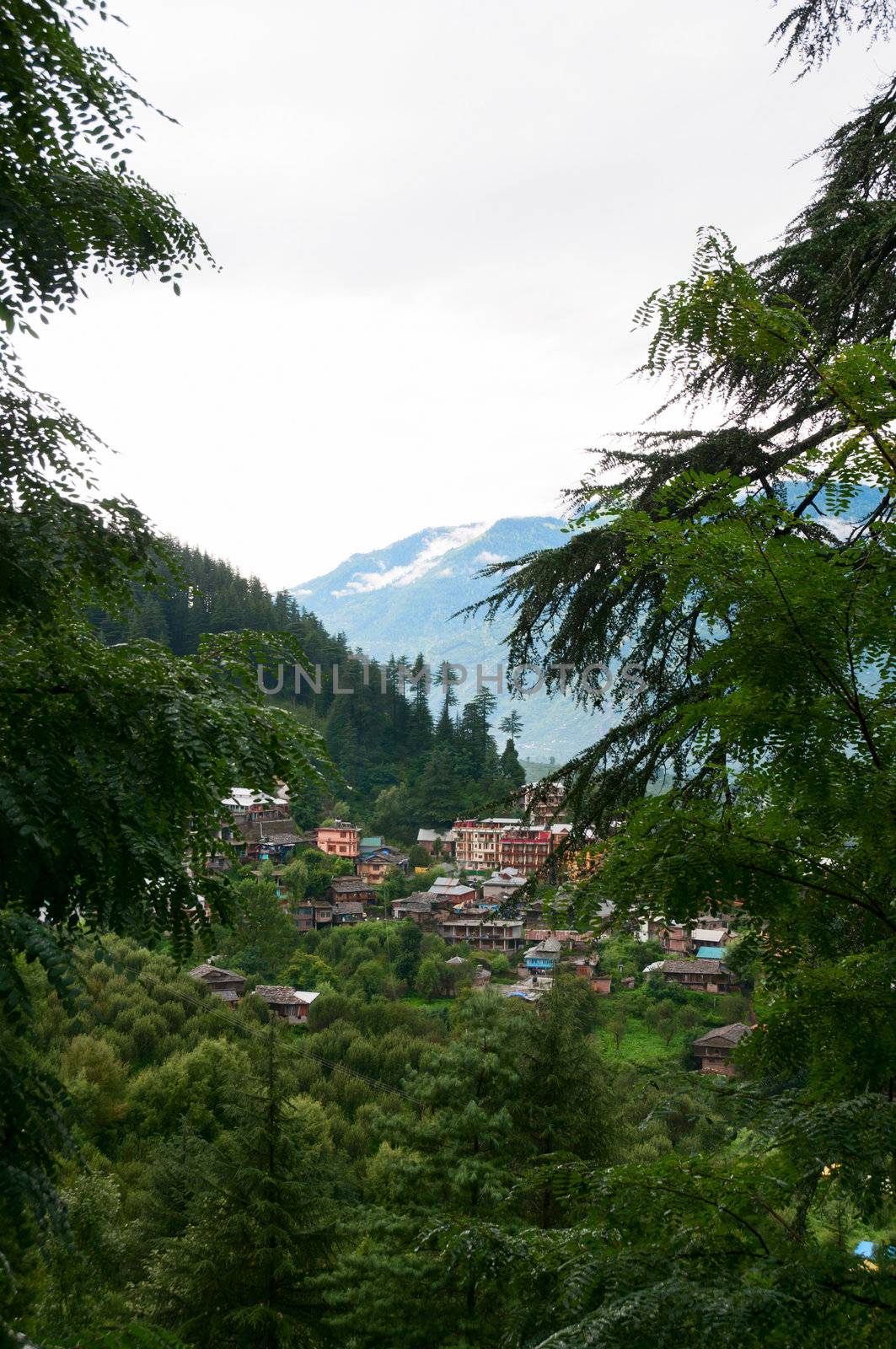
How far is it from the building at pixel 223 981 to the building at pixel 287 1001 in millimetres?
1257

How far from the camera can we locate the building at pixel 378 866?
48.8 m

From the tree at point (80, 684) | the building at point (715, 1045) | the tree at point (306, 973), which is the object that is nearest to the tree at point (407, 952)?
the tree at point (306, 973)

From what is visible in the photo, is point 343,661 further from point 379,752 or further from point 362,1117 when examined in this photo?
point 362,1117

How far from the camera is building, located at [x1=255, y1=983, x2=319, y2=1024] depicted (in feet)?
111

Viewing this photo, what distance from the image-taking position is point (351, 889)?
45.6m

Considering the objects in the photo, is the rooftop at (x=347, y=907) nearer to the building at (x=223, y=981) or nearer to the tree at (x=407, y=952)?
the tree at (x=407, y=952)

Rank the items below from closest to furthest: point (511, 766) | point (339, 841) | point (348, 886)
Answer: point (348, 886) → point (511, 766) → point (339, 841)

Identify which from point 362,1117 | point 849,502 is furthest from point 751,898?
point 362,1117

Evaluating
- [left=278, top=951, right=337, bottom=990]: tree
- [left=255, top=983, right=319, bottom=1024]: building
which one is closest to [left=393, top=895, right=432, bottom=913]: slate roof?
[left=278, top=951, right=337, bottom=990]: tree

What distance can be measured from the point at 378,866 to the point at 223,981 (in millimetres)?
14129

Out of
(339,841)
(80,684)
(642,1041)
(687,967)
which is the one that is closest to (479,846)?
(339,841)

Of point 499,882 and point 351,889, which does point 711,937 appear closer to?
point 499,882

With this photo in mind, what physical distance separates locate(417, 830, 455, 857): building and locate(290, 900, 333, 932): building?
27.8 feet

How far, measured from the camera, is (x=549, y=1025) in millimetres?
10766
